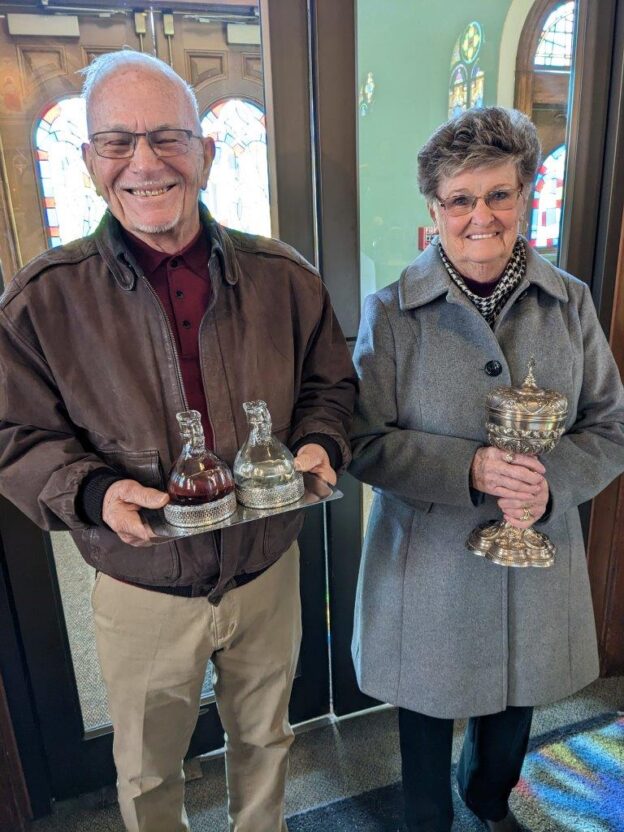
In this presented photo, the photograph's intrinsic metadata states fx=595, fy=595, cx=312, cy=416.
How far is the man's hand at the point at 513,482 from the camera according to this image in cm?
112

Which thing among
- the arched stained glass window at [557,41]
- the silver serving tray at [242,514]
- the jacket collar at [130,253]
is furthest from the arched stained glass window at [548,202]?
the silver serving tray at [242,514]

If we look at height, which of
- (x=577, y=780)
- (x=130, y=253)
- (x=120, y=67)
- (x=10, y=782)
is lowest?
(x=577, y=780)

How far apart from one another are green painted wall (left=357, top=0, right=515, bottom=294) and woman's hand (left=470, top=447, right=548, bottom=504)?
2.45ft

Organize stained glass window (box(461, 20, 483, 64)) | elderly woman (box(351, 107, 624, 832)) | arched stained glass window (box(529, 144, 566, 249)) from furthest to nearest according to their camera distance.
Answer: arched stained glass window (box(529, 144, 566, 249)), stained glass window (box(461, 20, 483, 64)), elderly woman (box(351, 107, 624, 832))

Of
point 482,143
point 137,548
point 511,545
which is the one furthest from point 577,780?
point 482,143

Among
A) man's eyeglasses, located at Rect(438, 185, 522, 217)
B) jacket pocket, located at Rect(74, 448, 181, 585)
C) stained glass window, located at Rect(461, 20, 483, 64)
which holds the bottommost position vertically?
jacket pocket, located at Rect(74, 448, 181, 585)

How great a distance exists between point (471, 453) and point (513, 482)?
99mm

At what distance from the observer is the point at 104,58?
3.43 feet

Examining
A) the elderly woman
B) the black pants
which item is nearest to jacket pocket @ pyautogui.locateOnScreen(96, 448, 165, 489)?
the elderly woman

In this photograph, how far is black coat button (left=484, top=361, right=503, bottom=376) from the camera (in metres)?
1.19

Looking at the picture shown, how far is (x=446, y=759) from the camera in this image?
4.57 ft

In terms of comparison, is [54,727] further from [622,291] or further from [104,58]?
[622,291]

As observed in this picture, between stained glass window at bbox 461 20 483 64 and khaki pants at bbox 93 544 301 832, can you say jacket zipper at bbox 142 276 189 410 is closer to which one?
khaki pants at bbox 93 544 301 832

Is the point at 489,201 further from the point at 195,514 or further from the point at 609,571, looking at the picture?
the point at 609,571
